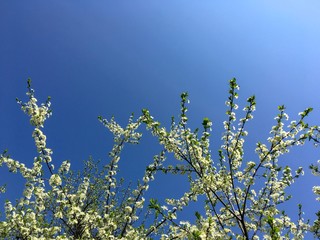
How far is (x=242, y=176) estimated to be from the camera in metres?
8.64

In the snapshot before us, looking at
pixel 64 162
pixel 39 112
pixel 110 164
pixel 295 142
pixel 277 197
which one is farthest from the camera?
pixel 110 164

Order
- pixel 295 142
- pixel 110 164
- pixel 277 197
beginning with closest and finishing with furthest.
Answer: pixel 295 142, pixel 277 197, pixel 110 164

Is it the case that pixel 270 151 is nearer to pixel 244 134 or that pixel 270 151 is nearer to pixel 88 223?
pixel 244 134

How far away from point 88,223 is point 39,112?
3.86 m

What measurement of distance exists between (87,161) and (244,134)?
11213mm

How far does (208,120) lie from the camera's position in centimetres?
891

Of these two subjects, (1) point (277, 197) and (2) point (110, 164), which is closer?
(1) point (277, 197)

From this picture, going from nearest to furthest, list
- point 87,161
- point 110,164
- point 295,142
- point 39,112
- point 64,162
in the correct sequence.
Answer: point 295,142, point 39,112, point 64,162, point 110,164, point 87,161

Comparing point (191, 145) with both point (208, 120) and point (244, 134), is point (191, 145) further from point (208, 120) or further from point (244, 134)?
point (244, 134)

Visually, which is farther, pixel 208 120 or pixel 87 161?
pixel 87 161

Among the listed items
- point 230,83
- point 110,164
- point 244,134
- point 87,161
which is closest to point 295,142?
point 244,134

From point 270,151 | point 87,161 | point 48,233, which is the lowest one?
point 48,233

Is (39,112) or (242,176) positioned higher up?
(39,112)

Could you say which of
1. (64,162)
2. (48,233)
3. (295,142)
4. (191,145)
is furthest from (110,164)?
(295,142)
